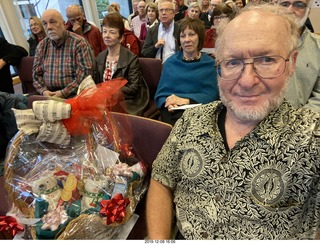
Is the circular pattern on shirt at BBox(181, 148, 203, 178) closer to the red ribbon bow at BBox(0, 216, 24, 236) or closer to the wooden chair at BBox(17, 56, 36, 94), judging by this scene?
the red ribbon bow at BBox(0, 216, 24, 236)

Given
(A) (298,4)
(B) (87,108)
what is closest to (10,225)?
(B) (87,108)

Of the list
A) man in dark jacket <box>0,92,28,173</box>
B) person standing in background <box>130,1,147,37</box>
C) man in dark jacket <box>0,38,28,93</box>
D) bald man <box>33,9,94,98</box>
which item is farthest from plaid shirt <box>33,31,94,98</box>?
person standing in background <box>130,1,147,37</box>

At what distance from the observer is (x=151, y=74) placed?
2398mm

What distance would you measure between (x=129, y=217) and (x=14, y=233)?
42 cm

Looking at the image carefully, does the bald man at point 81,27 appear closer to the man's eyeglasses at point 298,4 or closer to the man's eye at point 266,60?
the man's eyeglasses at point 298,4

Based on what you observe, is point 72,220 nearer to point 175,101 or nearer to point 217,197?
point 217,197

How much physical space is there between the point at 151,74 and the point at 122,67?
310 millimetres

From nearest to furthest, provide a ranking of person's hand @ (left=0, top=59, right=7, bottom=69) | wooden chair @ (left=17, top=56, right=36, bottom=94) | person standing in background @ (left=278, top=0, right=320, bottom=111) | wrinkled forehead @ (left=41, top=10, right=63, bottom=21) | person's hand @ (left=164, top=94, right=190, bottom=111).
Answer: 1. person standing in background @ (left=278, top=0, right=320, bottom=111)
2. person's hand @ (left=164, top=94, right=190, bottom=111)
3. wrinkled forehead @ (left=41, top=10, right=63, bottom=21)
4. person's hand @ (left=0, top=59, right=7, bottom=69)
5. wooden chair @ (left=17, top=56, right=36, bottom=94)

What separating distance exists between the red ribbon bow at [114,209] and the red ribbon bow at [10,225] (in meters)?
0.32

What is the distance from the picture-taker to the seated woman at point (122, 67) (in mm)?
2266

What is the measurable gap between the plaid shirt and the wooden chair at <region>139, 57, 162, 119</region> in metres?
0.53

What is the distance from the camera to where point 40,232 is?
80 centimetres

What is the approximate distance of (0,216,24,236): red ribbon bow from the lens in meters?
0.83
